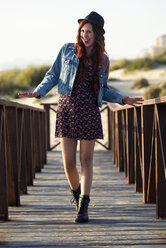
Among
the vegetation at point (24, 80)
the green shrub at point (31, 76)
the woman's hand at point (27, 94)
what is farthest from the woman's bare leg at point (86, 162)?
the green shrub at point (31, 76)

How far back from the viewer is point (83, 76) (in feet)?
12.0

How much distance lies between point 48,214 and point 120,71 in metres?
35.4

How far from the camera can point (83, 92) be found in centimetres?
366

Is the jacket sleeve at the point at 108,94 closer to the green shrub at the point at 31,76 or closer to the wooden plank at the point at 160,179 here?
the wooden plank at the point at 160,179

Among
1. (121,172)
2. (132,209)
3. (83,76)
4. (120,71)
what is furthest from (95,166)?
(120,71)

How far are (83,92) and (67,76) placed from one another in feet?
0.56

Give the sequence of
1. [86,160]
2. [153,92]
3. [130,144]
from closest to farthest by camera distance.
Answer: [86,160], [130,144], [153,92]

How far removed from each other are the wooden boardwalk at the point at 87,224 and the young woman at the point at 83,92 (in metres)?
0.24

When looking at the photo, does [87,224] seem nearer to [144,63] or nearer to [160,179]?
[160,179]

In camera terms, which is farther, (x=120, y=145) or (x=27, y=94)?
(x=120, y=145)

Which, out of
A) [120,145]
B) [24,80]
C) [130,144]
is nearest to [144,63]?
[24,80]

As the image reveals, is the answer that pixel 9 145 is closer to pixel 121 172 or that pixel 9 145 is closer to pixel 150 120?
pixel 150 120

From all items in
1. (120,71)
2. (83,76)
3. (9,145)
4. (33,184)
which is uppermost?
(120,71)

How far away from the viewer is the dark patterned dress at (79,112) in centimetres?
366
